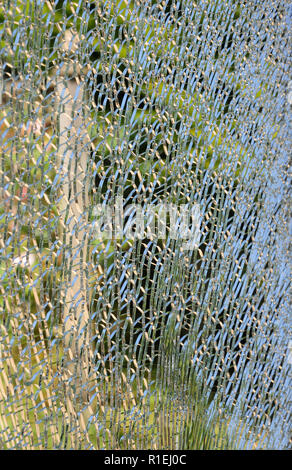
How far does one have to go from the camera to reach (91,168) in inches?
42.9

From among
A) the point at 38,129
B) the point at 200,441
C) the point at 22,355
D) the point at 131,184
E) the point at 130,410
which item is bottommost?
the point at 200,441

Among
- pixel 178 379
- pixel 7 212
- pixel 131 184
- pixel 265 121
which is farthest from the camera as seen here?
pixel 265 121

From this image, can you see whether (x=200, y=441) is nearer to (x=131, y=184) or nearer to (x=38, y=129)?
(x=131, y=184)

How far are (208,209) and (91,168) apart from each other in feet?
1.16

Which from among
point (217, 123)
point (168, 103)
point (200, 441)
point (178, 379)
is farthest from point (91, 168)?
point (200, 441)

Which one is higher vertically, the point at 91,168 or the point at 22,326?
the point at 91,168

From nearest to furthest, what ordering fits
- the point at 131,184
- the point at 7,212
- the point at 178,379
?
1. the point at 7,212
2. the point at 131,184
3. the point at 178,379

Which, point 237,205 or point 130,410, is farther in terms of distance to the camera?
point 237,205
